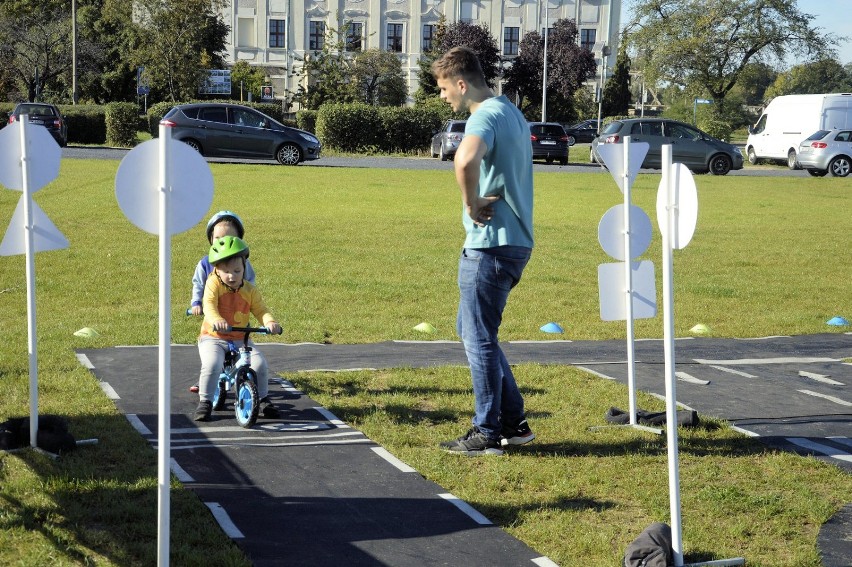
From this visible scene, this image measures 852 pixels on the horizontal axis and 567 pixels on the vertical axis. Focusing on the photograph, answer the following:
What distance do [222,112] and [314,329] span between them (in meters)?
22.5

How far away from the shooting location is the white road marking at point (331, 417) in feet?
21.6

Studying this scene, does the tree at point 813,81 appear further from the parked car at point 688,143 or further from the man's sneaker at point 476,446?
the man's sneaker at point 476,446

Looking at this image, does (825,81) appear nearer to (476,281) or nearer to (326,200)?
(326,200)

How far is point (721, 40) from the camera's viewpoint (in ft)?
206

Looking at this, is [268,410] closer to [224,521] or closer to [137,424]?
[137,424]

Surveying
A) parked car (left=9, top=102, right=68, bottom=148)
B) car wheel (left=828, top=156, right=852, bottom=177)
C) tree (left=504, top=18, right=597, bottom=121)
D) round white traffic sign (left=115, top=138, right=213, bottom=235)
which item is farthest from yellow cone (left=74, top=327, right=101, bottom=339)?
tree (left=504, top=18, right=597, bottom=121)

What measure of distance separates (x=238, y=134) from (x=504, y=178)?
26341 millimetres

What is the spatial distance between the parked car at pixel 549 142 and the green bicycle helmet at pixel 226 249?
33.0m

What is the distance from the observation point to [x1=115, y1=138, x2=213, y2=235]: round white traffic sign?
13.1 feet

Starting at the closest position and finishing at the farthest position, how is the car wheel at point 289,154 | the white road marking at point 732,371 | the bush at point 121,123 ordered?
the white road marking at point 732,371, the car wheel at point 289,154, the bush at point 121,123

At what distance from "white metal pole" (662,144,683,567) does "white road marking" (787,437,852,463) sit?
2143 mm

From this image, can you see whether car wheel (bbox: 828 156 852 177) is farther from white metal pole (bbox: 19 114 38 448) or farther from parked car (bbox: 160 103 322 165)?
white metal pole (bbox: 19 114 38 448)

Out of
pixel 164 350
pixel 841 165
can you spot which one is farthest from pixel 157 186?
pixel 841 165

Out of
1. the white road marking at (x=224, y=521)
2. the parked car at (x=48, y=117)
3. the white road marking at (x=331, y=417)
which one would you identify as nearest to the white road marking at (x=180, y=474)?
the white road marking at (x=224, y=521)
